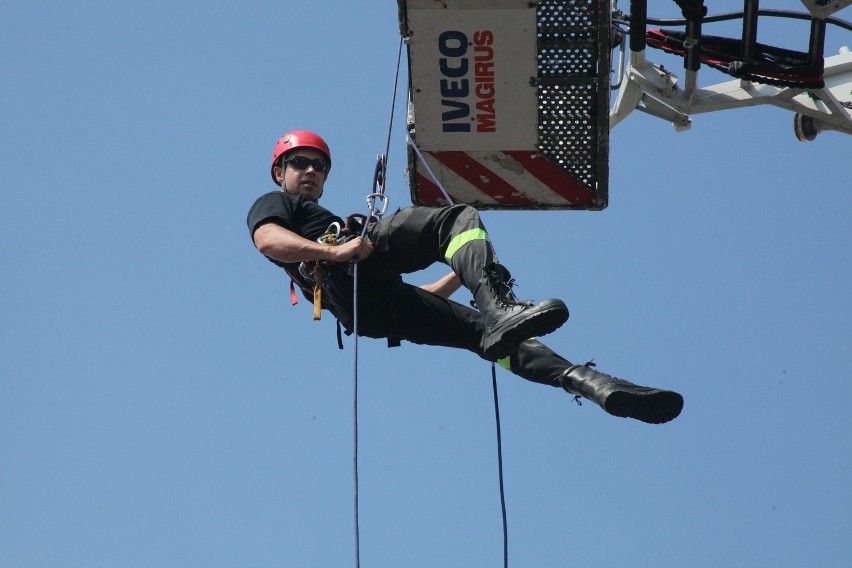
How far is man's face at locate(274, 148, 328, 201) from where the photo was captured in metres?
7.77

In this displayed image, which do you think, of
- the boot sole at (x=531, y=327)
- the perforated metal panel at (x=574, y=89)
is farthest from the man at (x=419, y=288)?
the perforated metal panel at (x=574, y=89)

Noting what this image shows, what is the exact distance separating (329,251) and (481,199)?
145 cm

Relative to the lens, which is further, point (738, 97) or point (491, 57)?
point (738, 97)

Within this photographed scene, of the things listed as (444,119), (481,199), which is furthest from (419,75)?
(481,199)

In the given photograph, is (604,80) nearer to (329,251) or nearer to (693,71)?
(693,71)

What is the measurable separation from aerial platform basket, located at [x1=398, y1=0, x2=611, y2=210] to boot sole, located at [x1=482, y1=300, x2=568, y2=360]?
1.56 m

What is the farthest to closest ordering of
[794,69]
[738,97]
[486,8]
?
[738,97] < [794,69] < [486,8]

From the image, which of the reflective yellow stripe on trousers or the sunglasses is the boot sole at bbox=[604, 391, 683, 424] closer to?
the reflective yellow stripe on trousers

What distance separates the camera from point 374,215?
6828mm

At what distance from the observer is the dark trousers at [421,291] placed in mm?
6656

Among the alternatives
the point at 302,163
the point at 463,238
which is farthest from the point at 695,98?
the point at 463,238

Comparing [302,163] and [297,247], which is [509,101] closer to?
[302,163]

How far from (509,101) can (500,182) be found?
1.64 feet

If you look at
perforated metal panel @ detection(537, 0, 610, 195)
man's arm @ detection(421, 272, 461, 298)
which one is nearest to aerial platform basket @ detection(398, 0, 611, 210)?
perforated metal panel @ detection(537, 0, 610, 195)
